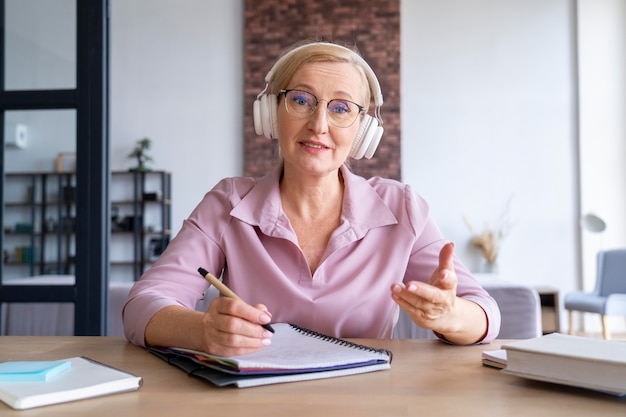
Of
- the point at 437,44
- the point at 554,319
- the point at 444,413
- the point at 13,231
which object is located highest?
the point at 437,44

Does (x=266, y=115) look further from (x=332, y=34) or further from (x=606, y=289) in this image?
(x=332, y=34)

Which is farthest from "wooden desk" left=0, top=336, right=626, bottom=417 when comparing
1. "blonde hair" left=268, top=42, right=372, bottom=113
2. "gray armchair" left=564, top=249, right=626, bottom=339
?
"gray armchair" left=564, top=249, right=626, bottom=339

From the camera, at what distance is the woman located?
142 centimetres

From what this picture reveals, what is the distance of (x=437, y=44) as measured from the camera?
654 centimetres

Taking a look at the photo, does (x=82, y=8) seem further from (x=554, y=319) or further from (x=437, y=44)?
(x=437, y=44)

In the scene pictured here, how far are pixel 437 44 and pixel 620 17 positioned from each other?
1797 millimetres

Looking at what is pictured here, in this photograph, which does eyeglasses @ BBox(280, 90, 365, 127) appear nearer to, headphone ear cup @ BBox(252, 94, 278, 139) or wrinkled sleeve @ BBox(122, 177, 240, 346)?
headphone ear cup @ BBox(252, 94, 278, 139)

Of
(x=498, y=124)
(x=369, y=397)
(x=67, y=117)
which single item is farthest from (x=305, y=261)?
(x=498, y=124)

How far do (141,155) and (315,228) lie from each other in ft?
17.0

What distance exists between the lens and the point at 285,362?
0.93m

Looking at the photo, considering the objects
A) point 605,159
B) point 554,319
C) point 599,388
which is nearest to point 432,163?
point 605,159

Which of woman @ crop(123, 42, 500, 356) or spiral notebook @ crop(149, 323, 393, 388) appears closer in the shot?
spiral notebook @ crop(149, 323, 393, 388)

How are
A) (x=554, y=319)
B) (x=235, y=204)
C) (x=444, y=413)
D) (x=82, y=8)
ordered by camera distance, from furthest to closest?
(x=554, y=319) → (x=82, y=8) → (x=235, y=204) → (x=444, y=413)

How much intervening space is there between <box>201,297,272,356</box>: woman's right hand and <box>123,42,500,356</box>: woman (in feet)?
1.30
